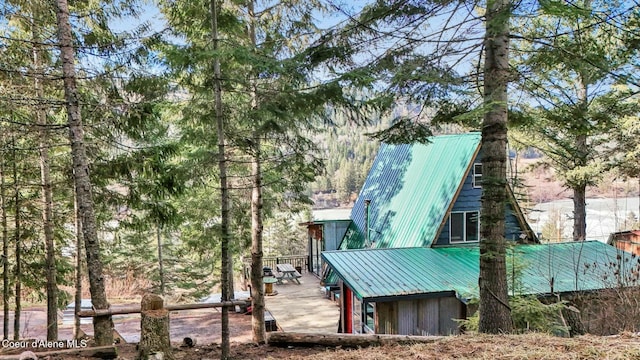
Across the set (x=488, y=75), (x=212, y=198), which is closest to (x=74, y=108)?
(x=488, y=75)

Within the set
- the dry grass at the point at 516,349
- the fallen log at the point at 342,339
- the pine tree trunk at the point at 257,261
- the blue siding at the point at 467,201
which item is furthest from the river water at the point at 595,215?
the pine tree trunk at the point at 257,261

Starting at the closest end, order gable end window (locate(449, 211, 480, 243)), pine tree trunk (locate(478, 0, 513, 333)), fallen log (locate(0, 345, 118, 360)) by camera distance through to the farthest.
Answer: pine tree trunk (locate(478, 0, 513, 333)), fallen log (locate(0, 345, 118, 360)), gable end window (locate(449, 211, 480, 243))

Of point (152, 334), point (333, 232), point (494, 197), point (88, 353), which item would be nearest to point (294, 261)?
point (333, 232)

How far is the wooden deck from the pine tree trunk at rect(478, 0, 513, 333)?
22.2ft

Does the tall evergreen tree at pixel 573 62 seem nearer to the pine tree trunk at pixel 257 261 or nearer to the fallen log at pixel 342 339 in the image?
the fallen log at pixel 342 339

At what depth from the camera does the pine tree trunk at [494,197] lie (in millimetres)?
4844

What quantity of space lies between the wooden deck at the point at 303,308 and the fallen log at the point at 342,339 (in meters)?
4.81

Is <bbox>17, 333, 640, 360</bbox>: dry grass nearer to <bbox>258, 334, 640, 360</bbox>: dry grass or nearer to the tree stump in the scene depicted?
<bbox>258, 334, 640, 360</bbox>: dry grass

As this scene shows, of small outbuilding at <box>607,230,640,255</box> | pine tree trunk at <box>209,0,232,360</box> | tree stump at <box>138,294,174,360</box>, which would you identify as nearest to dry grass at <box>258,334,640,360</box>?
tree stump at <box>138,294,174,360</box>

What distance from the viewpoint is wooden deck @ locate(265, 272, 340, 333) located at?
11477mm

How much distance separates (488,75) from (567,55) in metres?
0.85

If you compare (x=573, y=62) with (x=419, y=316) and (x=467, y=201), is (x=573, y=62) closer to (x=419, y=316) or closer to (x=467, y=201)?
(x=419, y=316)

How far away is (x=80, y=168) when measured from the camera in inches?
225

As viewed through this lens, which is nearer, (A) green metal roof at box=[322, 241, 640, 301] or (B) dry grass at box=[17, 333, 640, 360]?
(B) dry grass at box=[17, 333, 640, 360]
